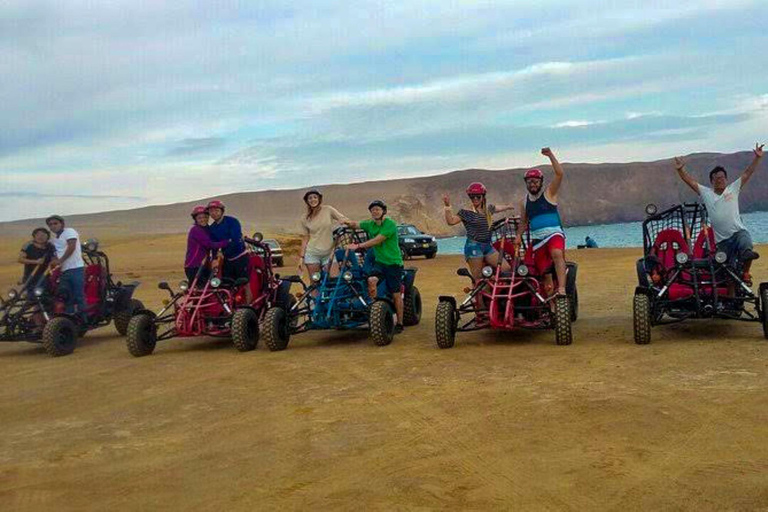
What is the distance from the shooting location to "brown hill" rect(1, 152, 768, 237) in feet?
490

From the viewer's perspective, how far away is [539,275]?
409 inches

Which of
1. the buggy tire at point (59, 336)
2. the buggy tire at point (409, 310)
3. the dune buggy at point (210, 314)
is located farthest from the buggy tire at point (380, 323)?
the buggy tire at point (59, 336)

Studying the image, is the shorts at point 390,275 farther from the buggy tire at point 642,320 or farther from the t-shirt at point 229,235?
the buggy tire at point 642,320

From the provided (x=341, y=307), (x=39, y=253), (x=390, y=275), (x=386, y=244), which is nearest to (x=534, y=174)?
(x=386, y=244)

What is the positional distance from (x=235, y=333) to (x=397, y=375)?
2.85m

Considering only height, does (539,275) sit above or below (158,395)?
above

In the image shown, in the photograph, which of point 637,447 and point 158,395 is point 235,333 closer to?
point 158,395

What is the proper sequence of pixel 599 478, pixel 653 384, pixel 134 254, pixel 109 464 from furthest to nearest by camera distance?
pixel 134 254, pixel 653 384, pixel 109 464, pixel 599 478

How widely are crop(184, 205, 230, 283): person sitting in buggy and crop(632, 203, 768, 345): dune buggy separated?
5.54 m

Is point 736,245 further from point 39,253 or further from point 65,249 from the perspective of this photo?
point 39,253

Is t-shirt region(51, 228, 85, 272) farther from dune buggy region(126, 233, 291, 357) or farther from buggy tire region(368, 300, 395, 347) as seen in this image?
buggy tire region(368, 300, 395, 347)

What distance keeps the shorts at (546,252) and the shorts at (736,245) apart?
196 centimetres

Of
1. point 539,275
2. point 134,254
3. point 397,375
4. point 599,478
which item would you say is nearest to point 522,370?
point 397,375

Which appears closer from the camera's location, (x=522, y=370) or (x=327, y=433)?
(x=327, y=433)
